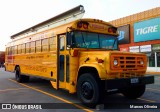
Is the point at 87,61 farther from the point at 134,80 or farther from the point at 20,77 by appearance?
the point at 20,77

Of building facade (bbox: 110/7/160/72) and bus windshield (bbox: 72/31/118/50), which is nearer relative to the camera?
bus windshield (bbox: 72/31/118/50)

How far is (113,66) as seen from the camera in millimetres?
6473

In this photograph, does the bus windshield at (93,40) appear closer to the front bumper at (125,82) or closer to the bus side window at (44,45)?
the front bumper at (125,82)

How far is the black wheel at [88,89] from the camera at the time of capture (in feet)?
21.7

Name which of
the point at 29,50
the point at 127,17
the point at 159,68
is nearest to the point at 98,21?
the point at 29,50

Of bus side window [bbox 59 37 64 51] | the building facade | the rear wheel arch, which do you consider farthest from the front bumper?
the building facade

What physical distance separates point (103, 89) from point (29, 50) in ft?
20.6

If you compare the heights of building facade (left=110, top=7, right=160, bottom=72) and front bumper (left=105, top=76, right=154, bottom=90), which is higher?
building facade (left=110, top=7, right=160, bottom=72)

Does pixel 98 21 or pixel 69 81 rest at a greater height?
pixel 98 21

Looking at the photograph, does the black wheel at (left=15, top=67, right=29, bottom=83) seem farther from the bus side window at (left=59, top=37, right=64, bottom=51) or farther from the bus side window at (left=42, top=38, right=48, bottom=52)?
the bus side window at (left=59, top=37, right=64, bottom=51)

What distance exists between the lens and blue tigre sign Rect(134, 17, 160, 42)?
25703mm

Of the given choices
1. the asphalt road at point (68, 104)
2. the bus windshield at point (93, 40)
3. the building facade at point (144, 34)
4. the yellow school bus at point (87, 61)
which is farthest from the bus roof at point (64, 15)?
the building facade at point (144, 34)

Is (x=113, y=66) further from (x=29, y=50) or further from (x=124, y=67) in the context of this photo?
(x=29, y=50)

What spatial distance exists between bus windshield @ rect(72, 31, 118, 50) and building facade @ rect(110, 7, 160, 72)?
1873 centimetres
